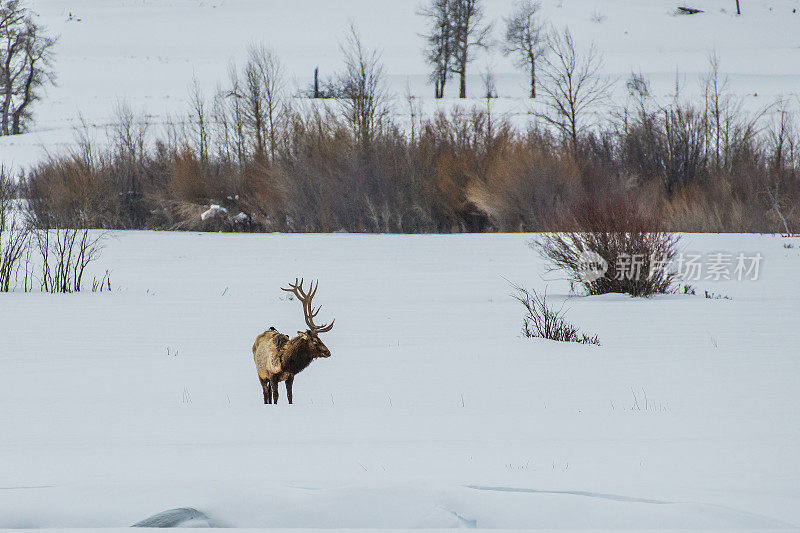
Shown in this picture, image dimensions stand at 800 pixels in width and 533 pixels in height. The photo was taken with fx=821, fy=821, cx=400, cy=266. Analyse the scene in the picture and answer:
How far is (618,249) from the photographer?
42.5 ft

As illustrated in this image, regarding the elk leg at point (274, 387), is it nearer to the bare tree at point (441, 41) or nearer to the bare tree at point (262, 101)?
the bare tree at point (262, 101)

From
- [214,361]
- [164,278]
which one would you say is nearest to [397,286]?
[164,278]

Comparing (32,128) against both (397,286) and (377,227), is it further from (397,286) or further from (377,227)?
(397,286)

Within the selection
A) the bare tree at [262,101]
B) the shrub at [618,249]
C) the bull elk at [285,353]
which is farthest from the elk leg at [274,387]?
→ the bare tree at [262,101]

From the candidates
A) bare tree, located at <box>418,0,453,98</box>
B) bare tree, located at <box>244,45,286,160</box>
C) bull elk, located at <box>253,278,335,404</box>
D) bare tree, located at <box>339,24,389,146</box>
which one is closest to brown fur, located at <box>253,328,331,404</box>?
bull elk, located at <box>253,278,335,404</box>

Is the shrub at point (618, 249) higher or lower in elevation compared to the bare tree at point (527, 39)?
lower

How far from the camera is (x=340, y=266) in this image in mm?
19609

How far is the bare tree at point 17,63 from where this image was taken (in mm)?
51656

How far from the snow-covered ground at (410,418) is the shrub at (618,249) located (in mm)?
592

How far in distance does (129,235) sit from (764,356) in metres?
22.8

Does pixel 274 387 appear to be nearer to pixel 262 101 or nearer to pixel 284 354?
pixel 284 354

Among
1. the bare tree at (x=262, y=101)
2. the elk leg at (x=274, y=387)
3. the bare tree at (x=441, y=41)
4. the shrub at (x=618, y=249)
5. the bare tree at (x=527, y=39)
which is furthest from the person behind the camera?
the bare tree at (x=441, y=41)

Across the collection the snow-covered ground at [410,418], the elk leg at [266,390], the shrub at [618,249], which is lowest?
the snow-covered ground at [410,418]

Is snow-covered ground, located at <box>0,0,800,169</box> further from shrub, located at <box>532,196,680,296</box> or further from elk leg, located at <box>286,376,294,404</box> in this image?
elk leg, located at <box>286,376,294,404</box>
